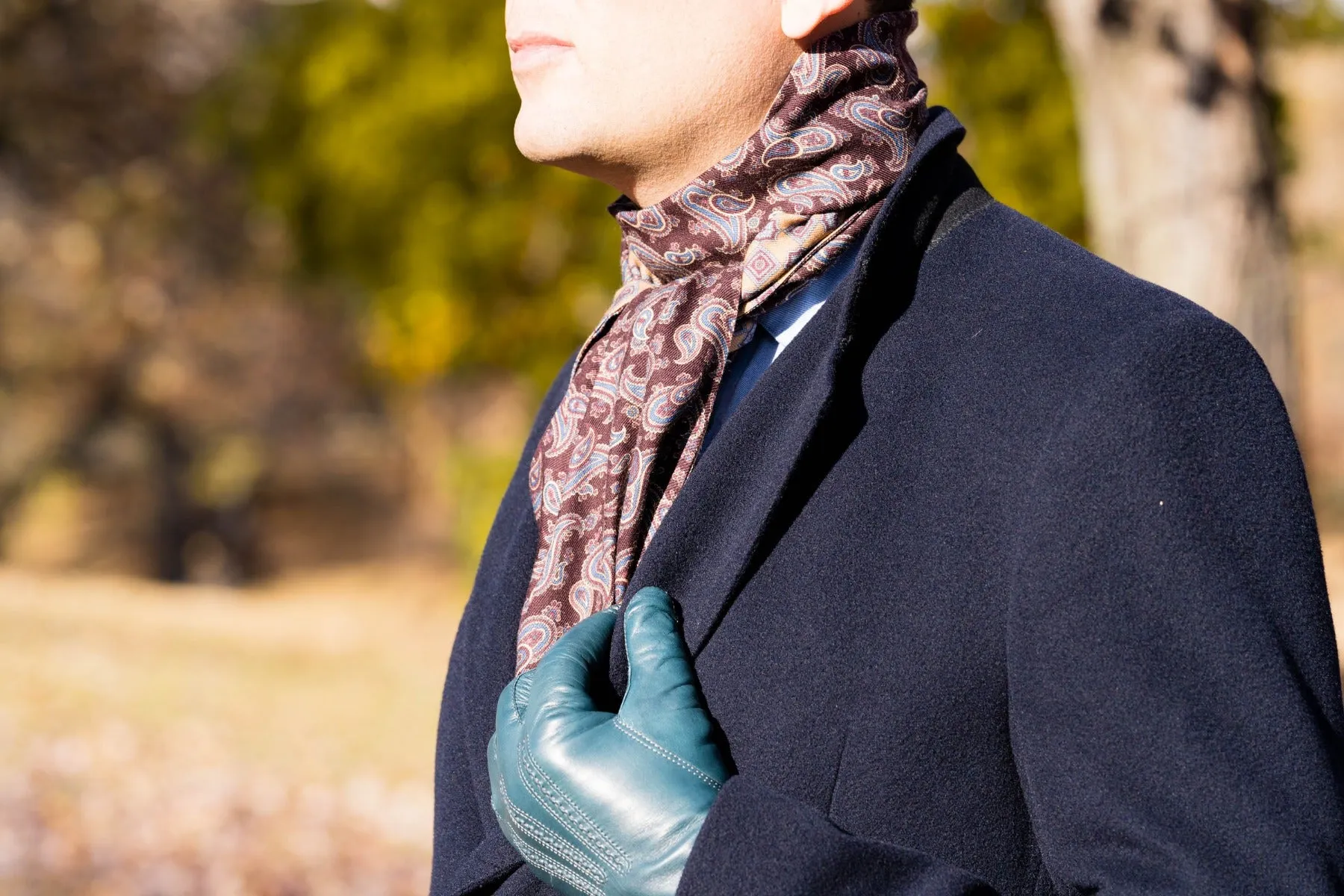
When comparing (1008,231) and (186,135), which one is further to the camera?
(186,135)

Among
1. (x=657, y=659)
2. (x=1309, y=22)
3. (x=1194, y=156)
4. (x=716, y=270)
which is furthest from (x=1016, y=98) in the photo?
(x=657, y=659)

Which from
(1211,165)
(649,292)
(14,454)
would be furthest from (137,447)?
(649,292)

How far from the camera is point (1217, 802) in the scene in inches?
45.0

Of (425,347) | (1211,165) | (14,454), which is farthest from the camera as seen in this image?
(14,454)

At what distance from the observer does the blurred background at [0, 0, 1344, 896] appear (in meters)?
4.84

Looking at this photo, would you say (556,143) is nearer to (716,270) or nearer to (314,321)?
(716,270)

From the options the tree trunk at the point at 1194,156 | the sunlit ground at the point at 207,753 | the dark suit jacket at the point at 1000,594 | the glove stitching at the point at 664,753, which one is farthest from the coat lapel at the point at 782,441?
the sunlit ground at the point at 207,753

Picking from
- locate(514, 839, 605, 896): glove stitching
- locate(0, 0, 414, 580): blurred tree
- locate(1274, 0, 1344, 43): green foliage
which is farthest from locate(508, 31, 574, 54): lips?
locate(0, 0, 414, 580): blurred tree

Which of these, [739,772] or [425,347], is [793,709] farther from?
[425,347]

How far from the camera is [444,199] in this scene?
36.7ft

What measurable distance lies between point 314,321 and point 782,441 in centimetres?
1964

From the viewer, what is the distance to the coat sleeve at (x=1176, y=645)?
1.15 m

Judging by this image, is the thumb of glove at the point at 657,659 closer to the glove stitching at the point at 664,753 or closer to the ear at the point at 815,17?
the glove stitching at the point at 664,753

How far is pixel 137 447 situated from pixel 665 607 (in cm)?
1922
